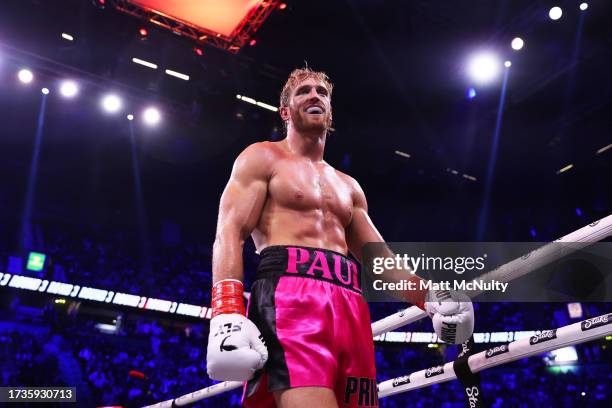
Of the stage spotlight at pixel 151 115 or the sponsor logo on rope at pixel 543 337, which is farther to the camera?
the stage spotlight at pixel 151 115

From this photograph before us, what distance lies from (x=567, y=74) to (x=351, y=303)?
939 cm

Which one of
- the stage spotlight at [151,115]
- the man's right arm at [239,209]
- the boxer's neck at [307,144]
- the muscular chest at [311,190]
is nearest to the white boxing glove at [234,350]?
the man's right arm at [239,209]

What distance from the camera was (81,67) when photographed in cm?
965

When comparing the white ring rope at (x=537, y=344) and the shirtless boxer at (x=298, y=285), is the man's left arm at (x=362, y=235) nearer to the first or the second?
the shirtless boxer at (x=298, y=285)

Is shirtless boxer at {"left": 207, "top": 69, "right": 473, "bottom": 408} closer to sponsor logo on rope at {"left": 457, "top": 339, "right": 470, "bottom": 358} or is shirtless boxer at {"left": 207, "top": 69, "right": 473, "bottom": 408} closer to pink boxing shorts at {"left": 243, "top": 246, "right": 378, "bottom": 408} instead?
pink boxing shorts at {"left": 243, "top": 246, "right": 378, "bottom": 408}

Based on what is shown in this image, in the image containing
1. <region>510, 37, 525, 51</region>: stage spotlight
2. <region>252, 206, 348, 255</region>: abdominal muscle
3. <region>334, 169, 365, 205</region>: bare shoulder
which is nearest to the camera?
<region>252, 206, 348, 255</region>: abdominal muscle

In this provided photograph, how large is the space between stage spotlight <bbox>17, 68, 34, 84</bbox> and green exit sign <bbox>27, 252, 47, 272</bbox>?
7.89 m

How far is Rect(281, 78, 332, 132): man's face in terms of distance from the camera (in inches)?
85.2

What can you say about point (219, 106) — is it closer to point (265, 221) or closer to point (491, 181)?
point (491, 181)

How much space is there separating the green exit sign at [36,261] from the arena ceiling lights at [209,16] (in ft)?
35.8

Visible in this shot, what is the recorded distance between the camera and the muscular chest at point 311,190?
6.34 ft

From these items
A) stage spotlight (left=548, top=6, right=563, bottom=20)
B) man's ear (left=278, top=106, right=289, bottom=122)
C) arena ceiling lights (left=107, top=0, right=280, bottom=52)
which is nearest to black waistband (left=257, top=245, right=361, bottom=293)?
man's ear (left=278, top=106, right=289, bottom=122)

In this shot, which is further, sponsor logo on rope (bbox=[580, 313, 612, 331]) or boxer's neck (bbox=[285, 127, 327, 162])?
boxer's neck (bbox=[285, 127, 327, 162])

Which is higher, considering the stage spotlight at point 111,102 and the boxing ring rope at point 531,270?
the stage spotlight at point 111,102
